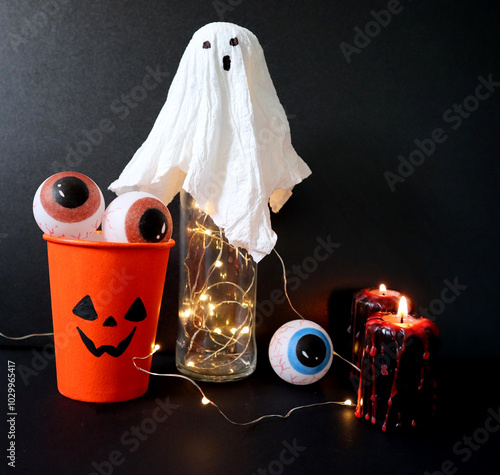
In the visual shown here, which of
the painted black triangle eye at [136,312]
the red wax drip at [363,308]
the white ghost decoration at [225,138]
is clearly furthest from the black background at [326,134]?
the painted black triangle eye at [136,312]

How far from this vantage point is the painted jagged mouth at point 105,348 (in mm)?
1092

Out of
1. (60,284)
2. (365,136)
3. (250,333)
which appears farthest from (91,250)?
(365,136)

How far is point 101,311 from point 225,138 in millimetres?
507

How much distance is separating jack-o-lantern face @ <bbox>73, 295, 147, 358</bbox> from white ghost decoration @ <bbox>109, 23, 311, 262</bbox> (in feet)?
0.90

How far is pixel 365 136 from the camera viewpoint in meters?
1.51

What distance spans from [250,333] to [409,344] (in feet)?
1.60

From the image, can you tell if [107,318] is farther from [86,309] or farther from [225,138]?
[225,138]

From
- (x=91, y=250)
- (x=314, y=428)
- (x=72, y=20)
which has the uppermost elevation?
(x=72, y=20)

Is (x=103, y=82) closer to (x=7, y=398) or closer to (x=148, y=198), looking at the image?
(x=148, y=198)

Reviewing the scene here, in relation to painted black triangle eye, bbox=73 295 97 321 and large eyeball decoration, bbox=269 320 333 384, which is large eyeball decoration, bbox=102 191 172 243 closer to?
painted black triangle eye, bbox=73 295 97 321

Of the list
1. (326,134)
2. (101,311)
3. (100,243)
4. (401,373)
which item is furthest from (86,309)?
(326,134)

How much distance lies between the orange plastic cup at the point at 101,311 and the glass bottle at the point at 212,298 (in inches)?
7.8

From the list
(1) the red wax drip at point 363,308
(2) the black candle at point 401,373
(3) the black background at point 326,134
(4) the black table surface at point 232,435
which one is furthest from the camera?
(3) the black background at point 326,134

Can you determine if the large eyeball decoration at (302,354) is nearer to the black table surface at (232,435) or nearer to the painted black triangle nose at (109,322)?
the black table surface at (232,435)
